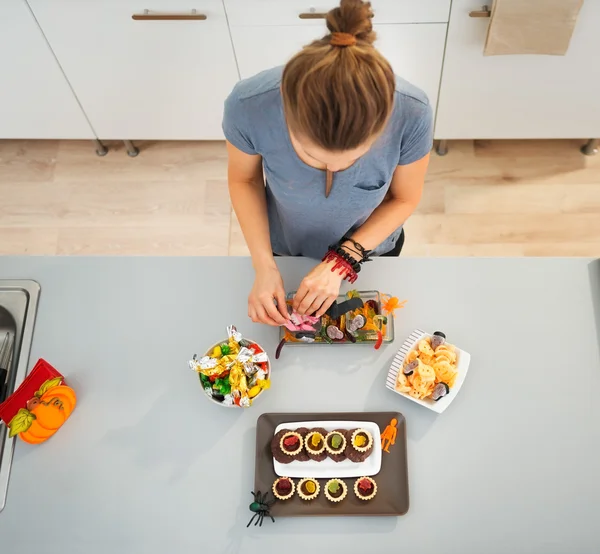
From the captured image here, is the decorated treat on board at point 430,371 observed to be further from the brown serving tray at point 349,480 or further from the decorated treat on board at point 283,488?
the decorated treat on board at point 283,488

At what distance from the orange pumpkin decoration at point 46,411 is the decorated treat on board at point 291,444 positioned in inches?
17.3

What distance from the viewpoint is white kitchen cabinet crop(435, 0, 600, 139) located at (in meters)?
1.70

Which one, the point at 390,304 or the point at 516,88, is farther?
the point at 516,88

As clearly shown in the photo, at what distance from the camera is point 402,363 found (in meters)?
1.10

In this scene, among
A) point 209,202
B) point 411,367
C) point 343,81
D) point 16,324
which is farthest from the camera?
point 209,202

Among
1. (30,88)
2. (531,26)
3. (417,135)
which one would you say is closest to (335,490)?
(417,135)

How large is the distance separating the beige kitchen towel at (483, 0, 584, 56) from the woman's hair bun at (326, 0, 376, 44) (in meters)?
1.01

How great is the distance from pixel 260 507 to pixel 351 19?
2.73 feet

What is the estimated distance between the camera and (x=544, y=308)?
1.15m

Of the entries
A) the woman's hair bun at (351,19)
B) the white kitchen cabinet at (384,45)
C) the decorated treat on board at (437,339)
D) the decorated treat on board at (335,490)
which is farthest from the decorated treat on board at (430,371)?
the white kitchen cabinet at (384,45)

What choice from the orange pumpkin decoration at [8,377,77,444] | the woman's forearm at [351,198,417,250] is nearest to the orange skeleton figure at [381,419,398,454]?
the woman's forearm at [351,198,417,250]

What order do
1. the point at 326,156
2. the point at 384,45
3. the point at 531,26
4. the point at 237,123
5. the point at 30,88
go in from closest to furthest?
1. the point at 326,156
2. the point at 237,123
3. the point at 531,26
4. the point at 384,45
5. the point at 30,88

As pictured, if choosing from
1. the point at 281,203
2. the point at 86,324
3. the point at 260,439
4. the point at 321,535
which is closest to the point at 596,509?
the point at 321,535

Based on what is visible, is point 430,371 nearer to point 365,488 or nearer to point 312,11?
point 365,488
